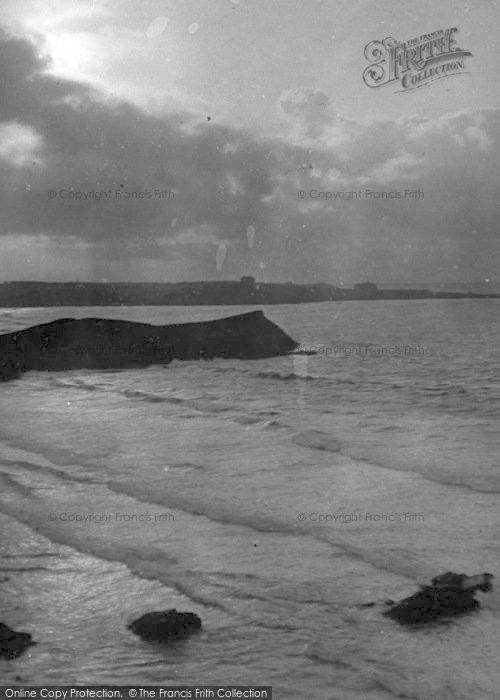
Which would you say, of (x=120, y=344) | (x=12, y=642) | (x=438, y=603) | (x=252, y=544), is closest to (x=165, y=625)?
(x=12, y=642)

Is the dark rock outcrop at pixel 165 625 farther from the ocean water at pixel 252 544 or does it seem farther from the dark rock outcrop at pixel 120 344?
the dark rock outcrop at pixel 120 344

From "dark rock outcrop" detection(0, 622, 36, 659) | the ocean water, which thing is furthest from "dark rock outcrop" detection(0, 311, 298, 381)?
"dark rock outcrop" detection(0, 622, 36, 659)

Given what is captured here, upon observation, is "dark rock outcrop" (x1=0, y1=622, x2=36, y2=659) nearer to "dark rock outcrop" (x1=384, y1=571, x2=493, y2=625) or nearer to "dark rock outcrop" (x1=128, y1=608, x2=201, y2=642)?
"dark rock outcrop" (x1=128, y1=608, x2=201, y2=642)

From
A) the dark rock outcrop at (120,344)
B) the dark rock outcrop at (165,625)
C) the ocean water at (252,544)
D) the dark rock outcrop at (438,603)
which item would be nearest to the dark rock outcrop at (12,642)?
the ocean water at (252,544)

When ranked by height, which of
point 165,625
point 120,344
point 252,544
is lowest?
point 252,544

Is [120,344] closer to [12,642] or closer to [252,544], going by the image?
[252,544]

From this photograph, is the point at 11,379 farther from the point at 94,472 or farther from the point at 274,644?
the point at 274,644

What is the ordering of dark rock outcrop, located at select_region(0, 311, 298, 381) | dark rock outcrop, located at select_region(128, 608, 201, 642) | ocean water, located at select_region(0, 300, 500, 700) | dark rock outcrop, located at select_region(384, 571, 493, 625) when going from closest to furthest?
ocean water, located at select_region(0, 300, 500, 700) < dark rock outcrop, located at select_region(128, 608, 201, 642) < dark rock outcrop, located at select_region(384, 571, 493, 625) < dark rock outcrop, located at select_region(0, 311, 298, 381)

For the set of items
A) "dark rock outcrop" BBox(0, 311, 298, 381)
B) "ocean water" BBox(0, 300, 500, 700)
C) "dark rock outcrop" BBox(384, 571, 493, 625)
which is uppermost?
"dark rock outcrop" BBox(0, 311, 298, 381)
